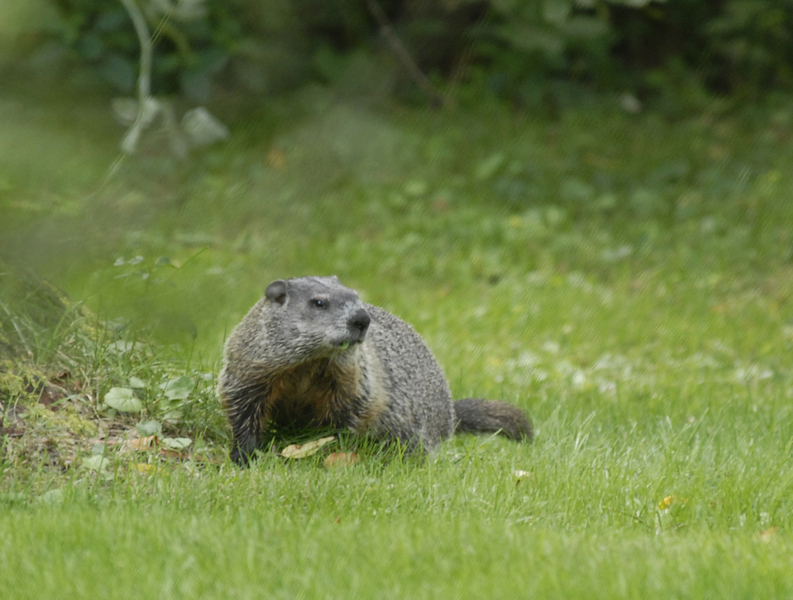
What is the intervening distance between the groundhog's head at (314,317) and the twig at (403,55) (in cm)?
608

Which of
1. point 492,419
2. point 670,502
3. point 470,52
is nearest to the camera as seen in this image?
point 670,502

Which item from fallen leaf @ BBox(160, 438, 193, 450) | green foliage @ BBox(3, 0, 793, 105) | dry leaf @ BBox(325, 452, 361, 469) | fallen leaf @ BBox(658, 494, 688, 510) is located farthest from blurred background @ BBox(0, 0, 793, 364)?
fallen leaf @ BBox(658, 494, 688, 510)

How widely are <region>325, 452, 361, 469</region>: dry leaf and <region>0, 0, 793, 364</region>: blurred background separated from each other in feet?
6.23

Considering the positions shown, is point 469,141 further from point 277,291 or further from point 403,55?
point 277,291

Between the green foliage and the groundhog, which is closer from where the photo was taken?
the groundhog

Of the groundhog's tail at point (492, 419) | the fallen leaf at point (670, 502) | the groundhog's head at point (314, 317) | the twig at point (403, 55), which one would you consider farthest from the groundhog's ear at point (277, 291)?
the twig at point (403, 55)

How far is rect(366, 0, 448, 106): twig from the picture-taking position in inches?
381

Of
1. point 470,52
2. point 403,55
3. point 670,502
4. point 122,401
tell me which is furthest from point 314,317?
point 470,52

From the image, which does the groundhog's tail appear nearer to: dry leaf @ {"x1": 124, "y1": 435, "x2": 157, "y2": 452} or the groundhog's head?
the groundhog's head

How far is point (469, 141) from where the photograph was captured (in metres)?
9.84

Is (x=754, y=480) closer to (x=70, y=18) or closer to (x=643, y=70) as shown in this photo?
(x=70, y=18)

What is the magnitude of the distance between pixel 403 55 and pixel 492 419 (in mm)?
6216

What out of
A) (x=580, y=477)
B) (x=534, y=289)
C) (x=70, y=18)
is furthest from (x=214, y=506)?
(x=70, y=18)

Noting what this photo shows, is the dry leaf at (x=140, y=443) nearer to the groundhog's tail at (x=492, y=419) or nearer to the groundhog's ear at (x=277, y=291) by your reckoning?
the groundhog's ear at (x=277, y=291)
